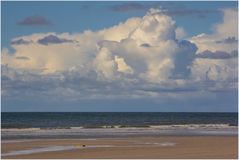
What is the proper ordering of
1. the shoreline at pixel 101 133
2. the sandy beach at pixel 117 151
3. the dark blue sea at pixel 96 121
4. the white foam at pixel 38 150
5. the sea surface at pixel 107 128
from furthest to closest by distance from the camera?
the dark blue sea at pixel 96 121, the sea surface at pixel 107 128, the shoreline at pixel 101 133, the white foam at pixel 38 150, the sandy beach at pixel 117 151

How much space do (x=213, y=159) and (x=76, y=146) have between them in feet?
30.2

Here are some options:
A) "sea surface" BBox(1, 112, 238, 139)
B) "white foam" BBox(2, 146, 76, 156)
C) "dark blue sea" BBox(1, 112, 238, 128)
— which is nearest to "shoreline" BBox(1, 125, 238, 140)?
"sea surface" BBox(1, 112, 238, 139)

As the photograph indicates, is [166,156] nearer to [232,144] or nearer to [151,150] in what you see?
[151,150]

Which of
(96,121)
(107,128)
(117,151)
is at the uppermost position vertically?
(96,121)

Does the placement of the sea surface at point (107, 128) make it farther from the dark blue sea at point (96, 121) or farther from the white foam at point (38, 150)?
the white foam at point (38, 150)

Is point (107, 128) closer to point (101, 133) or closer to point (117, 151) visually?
point (101, 133)

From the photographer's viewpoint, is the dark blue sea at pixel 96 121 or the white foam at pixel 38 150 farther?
the dark blue sea at pixel 96 121

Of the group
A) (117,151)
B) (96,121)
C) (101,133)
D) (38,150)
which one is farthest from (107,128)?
(96,121)

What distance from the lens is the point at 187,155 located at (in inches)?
979

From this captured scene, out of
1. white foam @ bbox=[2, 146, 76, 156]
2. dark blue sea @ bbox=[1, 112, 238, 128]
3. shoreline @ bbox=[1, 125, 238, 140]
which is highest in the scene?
dark blue sea @ bbox=[1, 112, 238, 128]

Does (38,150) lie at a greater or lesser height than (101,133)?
lesser

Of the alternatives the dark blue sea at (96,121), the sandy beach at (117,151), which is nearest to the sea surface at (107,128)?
the dark blue sea at (96,121)

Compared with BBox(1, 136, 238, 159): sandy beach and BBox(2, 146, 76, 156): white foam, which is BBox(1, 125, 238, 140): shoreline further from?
BBox(2, 146, 76, 156): white foam

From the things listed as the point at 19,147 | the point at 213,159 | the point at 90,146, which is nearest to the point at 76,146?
the point at 90,146
